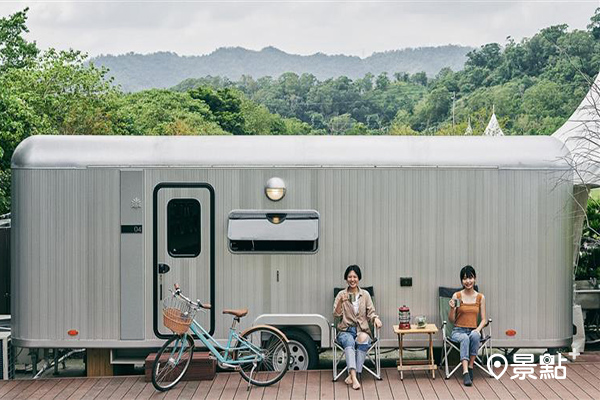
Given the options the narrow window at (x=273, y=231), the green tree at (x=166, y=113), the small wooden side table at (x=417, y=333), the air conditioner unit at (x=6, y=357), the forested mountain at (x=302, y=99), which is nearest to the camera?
the small wooden side table at (x=417, y=333)

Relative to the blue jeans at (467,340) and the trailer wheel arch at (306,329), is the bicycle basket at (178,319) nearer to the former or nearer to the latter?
the trailer wheel arch at (306,329)

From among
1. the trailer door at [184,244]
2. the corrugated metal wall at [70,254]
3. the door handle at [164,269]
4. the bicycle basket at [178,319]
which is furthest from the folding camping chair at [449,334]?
the corrugated metal wall at [70,254]

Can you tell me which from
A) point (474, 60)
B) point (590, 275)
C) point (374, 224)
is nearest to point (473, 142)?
point (374, 224)

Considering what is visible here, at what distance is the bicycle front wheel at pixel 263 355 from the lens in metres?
9.07

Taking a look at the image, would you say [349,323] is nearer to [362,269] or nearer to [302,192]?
[362,269]

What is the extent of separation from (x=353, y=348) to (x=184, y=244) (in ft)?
6.89

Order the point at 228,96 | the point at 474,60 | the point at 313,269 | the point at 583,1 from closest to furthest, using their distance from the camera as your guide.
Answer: the point at 313,269 → the point at 228,96 → the point at 474,60 → the point at 583,1

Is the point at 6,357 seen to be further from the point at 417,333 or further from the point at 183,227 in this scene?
the point at 417,333

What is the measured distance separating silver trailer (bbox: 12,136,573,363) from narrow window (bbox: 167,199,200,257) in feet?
0.04

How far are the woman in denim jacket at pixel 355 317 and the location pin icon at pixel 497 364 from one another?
132 cm

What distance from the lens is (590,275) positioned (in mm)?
12516

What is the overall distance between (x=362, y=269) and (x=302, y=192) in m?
1.04

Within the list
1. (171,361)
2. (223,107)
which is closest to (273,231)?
(171,361)

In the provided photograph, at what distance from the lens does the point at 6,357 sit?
9734 mm
